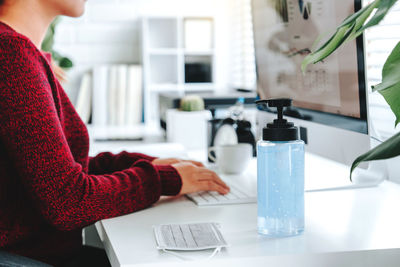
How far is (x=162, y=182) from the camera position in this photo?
1071mm

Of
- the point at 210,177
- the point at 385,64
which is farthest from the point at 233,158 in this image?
the point at 385,64

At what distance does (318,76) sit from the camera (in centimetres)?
120

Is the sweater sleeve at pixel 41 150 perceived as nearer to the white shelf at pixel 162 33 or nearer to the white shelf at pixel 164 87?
the white shelf at pixel 164 87

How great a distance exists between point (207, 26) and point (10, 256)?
106 inches

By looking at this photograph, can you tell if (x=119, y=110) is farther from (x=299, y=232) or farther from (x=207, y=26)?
(x=299, y=232)

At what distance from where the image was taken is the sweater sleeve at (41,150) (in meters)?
0.87

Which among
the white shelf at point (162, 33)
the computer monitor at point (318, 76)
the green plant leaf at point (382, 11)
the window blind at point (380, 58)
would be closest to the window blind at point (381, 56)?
the window blind at point (380, 58)

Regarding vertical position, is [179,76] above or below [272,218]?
above

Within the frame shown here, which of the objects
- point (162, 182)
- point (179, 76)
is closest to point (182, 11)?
point (179, 76)

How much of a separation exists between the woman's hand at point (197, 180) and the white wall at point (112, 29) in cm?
234

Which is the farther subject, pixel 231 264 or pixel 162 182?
pixel 162 182

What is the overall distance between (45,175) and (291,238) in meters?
0.40

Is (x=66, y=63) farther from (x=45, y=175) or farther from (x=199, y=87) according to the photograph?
(x=45, y=175)

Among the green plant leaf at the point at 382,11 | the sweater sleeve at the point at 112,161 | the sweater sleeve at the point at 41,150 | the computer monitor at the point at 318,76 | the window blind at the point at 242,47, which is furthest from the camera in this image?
the window blind at the point at 242,47
